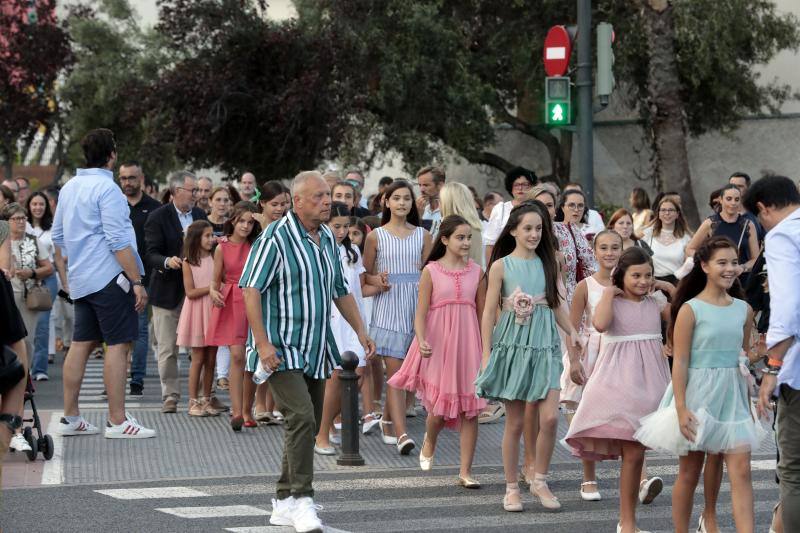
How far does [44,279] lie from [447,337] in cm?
717

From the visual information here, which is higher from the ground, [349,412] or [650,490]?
[349,412]

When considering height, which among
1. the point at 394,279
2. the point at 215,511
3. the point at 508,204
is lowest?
the point at 215,511

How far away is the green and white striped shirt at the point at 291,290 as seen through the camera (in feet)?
25.0

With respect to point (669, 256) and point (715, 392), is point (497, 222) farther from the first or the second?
point (715, 392)

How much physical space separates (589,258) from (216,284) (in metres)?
2.96

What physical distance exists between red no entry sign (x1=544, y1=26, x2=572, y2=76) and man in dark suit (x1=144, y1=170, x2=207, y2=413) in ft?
20.7

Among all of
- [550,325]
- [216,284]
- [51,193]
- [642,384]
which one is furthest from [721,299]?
[51,193]

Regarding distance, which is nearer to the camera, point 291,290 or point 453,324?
point 291,290

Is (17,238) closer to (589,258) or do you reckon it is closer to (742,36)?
(589,258)

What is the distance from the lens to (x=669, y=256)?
570 inches

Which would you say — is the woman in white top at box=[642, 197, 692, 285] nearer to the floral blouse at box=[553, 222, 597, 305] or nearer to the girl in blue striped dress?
the floral blouse at box=[553, 222, 597, 305]

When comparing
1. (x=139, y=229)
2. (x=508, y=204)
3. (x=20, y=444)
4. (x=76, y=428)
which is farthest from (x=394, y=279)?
(x=139, y=229)

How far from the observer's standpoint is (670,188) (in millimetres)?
24062

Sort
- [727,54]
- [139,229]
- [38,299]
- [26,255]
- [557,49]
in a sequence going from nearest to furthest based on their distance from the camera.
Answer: [139,229]
[38,299]
[26,255]
[557,49]
[727,54]
